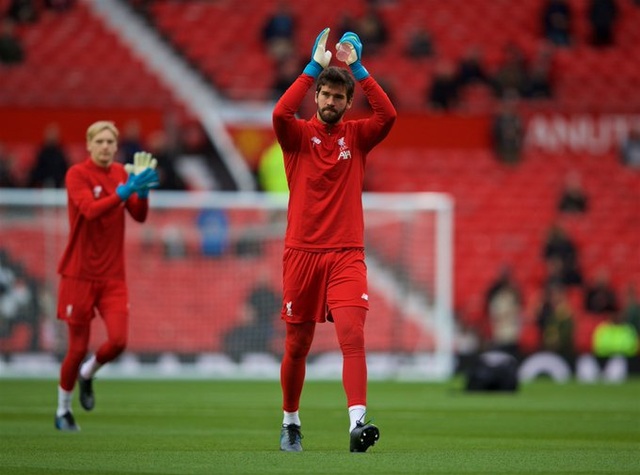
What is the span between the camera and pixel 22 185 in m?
24.5

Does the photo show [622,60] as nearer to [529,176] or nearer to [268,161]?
[529,176]

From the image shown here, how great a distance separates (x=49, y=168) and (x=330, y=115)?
50.1ft

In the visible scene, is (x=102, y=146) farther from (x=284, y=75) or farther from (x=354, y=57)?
(x=284, y=75)

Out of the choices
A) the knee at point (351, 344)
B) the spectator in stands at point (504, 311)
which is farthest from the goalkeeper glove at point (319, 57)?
the spectator in stands at point (504, 311)

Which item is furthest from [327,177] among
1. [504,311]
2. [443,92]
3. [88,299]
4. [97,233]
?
[443,92]

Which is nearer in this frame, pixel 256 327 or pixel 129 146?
pixel 256 327

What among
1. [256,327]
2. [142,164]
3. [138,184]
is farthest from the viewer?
[256,327]

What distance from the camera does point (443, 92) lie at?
90.9 feet

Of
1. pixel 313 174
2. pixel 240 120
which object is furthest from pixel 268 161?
pixel 313 174

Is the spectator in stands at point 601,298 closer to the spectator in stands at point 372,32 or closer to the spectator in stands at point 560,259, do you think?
the spectator in stands at point 560,259

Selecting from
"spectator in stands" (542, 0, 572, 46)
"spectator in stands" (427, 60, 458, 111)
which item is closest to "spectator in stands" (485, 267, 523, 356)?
"spectator in stands" (427, 60, 458, 111)

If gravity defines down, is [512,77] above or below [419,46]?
below

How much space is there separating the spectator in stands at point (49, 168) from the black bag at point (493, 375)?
27.8ft

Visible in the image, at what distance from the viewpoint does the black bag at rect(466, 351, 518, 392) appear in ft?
60.8
